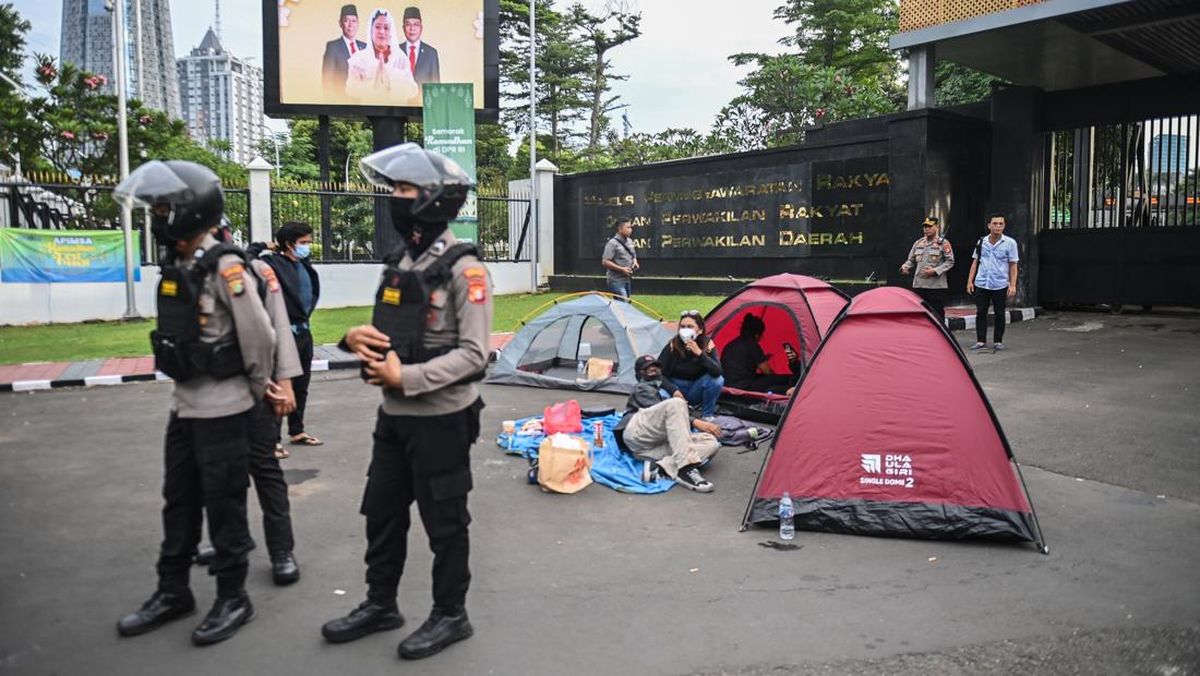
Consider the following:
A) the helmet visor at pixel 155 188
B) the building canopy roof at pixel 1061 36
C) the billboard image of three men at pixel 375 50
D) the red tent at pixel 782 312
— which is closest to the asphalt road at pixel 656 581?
the red tent at pixel 782 312

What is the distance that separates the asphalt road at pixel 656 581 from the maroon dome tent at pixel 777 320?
1179 millimetres

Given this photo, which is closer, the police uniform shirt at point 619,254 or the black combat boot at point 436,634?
the black combat boot at point 436,634

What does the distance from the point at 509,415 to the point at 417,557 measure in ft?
12.5

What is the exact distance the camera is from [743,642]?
3.50 meters

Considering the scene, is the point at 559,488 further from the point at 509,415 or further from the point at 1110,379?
the point at 1110,379

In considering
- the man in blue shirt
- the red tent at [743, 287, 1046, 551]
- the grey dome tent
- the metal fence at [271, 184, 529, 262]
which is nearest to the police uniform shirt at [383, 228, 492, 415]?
the red tent at [743, 287, 1046, 551]

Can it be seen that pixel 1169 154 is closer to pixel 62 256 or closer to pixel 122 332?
pixel 122 332

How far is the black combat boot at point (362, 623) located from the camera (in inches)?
137

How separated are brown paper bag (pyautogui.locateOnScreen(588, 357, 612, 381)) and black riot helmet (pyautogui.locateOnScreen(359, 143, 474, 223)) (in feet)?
19.7

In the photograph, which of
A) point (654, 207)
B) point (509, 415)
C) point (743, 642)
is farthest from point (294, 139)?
point (743, 642)

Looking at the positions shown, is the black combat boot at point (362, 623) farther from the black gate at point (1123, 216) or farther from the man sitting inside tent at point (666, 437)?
the black gate at point (1123, 216)

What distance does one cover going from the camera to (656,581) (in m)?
4.18

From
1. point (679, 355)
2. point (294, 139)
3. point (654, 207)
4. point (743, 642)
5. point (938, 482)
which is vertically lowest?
point (743, 642)

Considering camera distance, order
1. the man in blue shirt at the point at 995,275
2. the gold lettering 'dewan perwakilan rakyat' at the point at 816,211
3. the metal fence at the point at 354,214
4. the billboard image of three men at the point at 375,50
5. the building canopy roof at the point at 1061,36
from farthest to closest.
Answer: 1. the billboard image of three men at the point at 375,50
2. the metal fence at the point at 354,214
3. the gold lettering 'dewan perwakilan rakyat' at the point at 816,211
4. the building canopy roof at the point at 1061,36
5. the man in blue shirt at the point at 995,275
